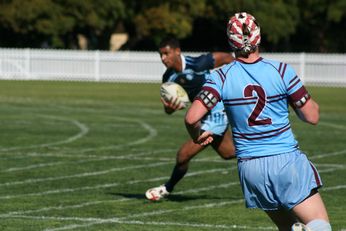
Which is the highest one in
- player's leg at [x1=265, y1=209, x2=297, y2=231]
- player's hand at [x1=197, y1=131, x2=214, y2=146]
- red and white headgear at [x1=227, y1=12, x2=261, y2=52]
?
red and white headgear at [x1=227, y1=12, x2=261, y2=52]

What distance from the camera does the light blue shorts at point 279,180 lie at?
25.6 feet

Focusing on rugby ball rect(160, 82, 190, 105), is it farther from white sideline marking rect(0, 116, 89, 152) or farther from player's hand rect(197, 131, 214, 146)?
white sideline marking rect(0, 116, 89, 152)

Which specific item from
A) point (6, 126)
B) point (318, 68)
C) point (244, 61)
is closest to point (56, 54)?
point (318, 68)

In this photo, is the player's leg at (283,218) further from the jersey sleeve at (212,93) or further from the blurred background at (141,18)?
the blurred background at (141,18)

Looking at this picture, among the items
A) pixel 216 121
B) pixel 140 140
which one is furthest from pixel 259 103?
pixel 140 140

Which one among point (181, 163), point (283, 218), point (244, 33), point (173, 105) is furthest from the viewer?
point (181, 163)

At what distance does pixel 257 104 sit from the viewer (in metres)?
7.95

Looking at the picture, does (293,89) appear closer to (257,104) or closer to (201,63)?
(257,104)

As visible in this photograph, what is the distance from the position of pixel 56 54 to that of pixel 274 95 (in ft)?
148

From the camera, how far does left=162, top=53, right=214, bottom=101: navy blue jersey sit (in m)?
13.5

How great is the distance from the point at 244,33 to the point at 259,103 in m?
0.52

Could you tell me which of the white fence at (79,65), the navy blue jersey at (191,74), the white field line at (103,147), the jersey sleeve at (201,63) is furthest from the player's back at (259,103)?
the white fence at (79,65)

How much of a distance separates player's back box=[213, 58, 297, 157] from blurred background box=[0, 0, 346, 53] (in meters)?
47.7

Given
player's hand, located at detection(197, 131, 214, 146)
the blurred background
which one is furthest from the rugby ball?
the blurred background
